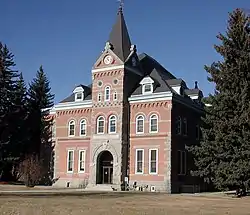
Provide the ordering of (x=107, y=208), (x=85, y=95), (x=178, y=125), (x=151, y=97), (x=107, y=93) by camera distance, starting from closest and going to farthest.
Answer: (x=107, y=208), (x=151, y=97), (x=178, y=125), (x=107, y=93), (x=85, y=95)

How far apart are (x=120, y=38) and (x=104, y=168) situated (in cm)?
1570

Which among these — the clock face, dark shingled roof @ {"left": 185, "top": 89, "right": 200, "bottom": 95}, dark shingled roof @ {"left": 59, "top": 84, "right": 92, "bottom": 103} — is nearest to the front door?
dark shingled roof @ {"left": 59, "top": 84, "right": 92, "bottom": 103}

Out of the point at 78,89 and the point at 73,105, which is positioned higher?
the point at 78,89

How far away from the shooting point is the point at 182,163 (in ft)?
154

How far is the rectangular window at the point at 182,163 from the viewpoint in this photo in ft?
152

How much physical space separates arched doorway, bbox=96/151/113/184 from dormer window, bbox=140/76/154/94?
332 inches

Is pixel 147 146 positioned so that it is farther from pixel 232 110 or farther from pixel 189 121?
pixel 232 110

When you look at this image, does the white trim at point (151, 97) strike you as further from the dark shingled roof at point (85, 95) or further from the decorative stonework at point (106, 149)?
the dark shingled roof at point (85, 95)

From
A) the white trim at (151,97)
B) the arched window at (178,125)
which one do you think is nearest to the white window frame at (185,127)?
the arched window at (178,125)

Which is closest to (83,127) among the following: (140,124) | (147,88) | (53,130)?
(140,124)

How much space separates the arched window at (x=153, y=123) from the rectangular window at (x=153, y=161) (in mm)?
2287

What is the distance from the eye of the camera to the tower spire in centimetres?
4931

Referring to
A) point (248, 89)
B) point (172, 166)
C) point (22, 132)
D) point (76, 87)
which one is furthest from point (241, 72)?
point (22, 132)

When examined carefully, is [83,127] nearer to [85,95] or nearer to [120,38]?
[85,95]
